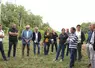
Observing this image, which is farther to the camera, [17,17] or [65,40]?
[17,17]

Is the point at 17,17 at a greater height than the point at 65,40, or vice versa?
the point at 17,17

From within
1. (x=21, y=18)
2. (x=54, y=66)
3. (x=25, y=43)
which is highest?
(x=21, y=18)

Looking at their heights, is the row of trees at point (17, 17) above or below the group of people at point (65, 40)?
above

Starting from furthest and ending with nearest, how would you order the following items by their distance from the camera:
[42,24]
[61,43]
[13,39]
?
[42,24] < [13,39] < [61,43]

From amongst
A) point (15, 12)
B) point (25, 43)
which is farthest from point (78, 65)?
point (15, 12)

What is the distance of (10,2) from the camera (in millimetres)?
93500

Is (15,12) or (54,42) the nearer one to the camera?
(54,42)

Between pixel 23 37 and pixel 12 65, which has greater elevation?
pixel 23 37

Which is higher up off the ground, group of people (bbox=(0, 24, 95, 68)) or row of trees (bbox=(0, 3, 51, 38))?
row of trees (bbox=(0, 3, 51, 38))

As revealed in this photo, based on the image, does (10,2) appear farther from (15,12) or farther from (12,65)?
(12,65)

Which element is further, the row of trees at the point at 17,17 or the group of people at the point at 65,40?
the row of trees at the point at 17,17

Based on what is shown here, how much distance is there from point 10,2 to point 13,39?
80150mm

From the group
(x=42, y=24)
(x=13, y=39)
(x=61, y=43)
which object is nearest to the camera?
(x=61, y=43)

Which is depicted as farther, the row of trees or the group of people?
the row of trees
